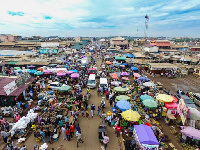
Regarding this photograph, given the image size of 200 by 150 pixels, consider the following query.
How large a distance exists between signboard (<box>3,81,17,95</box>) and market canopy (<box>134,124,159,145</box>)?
12.3 metres

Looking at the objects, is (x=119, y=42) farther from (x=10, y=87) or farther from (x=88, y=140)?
(x=88, y=140)

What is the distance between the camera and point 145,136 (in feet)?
26.4

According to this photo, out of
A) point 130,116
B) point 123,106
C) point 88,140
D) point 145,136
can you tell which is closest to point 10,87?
point 88,140

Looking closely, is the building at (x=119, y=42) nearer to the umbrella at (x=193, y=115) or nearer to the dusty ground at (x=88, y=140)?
the umbrella at (x=193, y=115)

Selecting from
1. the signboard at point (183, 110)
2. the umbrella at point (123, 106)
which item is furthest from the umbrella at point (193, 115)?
the umbrella at point (123, 106)

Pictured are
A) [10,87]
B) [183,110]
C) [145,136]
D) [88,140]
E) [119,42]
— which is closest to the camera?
[145,136]

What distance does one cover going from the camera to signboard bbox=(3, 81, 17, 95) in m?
12.4

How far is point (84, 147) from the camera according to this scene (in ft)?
27.9

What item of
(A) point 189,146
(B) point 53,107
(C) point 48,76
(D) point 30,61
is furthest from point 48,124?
(D) point 30,61

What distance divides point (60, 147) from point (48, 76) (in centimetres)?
1663

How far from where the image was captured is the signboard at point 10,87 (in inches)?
488

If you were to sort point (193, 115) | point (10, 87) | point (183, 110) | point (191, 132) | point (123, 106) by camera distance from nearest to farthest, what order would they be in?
point (191, 132) → point (193, 115) → point (183, 110) → point (123, 106) → point (10, 87)

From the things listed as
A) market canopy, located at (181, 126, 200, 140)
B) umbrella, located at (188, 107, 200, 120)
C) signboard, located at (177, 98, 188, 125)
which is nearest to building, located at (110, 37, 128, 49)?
signboard, located at (177, 98, 188, 125)

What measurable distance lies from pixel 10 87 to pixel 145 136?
1307cm
